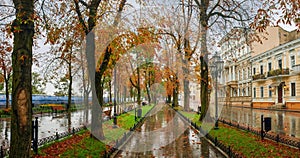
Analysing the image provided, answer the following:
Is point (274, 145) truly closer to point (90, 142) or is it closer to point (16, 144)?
point (90, 142)

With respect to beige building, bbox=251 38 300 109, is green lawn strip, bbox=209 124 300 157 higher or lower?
lower

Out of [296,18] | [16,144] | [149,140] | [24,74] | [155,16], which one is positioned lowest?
[149,140]

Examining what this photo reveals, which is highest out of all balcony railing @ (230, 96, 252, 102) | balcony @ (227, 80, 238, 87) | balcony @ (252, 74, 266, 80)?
balcony @ (252, 74, 266, 80)

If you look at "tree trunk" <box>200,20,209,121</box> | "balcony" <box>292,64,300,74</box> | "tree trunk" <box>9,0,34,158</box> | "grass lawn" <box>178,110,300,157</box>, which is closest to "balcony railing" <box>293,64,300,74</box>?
"balcony" <box>292,64,300,74</box>

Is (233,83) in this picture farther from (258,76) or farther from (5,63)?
(5,63)

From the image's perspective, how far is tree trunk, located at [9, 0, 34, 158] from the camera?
5.16 meters

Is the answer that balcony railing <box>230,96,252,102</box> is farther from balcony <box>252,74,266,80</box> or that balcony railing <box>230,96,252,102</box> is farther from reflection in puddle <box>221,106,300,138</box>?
reflection in puddle <box>221,106,300,138</box>

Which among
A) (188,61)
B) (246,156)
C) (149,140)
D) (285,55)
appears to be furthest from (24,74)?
(285,55)

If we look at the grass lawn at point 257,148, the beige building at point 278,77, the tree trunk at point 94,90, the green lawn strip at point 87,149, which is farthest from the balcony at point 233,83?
→ the green lawn strip at point 87,149

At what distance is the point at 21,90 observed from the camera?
5156 millimetres

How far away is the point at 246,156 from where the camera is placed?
26.3ft

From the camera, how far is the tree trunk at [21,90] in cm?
516

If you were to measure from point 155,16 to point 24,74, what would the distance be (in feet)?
27.1

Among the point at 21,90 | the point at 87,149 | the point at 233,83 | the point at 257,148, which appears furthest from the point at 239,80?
the point at 21,90
